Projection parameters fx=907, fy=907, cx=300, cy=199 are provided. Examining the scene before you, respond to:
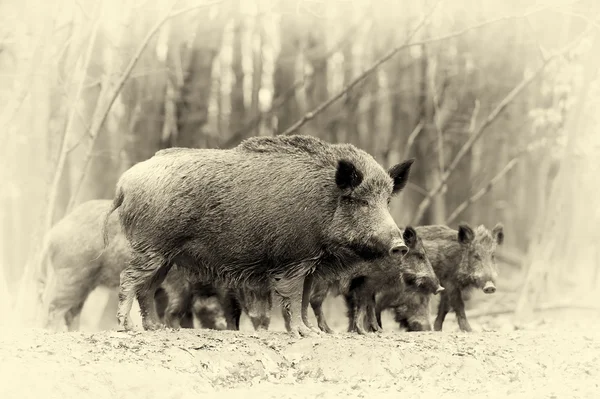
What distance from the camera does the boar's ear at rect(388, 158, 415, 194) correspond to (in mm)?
8961

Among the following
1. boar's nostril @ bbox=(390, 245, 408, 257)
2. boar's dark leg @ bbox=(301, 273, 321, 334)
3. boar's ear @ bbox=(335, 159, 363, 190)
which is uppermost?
boar's ear @ bbox=(335, 159, 363, 190)

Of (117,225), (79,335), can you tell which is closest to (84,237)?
(117,225)

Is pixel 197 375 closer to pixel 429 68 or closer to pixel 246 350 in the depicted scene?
pixel 246 350

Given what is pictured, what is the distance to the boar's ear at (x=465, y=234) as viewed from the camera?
35.0 feet

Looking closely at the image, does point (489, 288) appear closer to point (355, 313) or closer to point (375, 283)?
point (375, 283)

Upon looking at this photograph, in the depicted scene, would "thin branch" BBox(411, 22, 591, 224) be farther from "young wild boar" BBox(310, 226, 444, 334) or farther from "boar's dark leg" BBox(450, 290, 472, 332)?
"young wild boar" BBox(310, 226, 444, 334)

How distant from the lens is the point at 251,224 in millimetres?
8336

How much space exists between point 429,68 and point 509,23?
1.85 m

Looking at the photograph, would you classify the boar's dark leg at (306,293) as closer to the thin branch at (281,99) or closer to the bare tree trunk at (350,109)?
the thin branch at (281,99)

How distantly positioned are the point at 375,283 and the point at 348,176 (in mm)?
1920

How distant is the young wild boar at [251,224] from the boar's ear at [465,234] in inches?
93.4

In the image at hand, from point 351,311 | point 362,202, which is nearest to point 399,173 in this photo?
point 362,202

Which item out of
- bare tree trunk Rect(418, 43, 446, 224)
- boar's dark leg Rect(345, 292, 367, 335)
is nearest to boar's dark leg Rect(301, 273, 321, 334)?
boar's dark leg Rect(345, 292, 367, 335)

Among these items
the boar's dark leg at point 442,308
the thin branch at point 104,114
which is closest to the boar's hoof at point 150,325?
the thin branch at point 104,114
